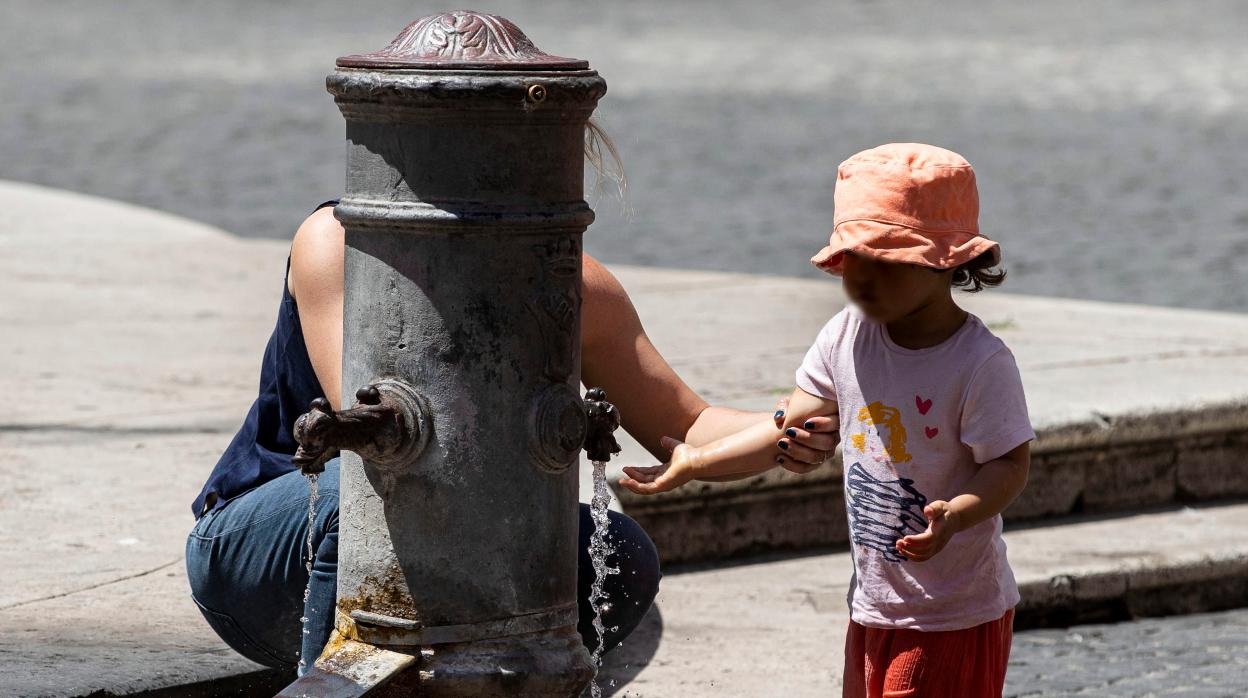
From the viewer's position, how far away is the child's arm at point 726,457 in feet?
9.13

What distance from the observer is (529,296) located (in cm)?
248

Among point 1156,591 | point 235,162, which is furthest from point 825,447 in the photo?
point 235,162

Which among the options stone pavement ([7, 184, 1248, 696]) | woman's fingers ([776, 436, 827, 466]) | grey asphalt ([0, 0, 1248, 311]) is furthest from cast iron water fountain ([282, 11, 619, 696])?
grey asphalt ([0, 0, 1248, 311])

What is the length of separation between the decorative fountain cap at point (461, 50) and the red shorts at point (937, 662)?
91cm

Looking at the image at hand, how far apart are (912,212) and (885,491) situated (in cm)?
39

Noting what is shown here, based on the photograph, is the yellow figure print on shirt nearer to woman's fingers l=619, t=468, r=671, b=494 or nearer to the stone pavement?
woman's fingers l=619, t=468, r=671, b=494

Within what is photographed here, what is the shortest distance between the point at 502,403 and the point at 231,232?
7.40 m

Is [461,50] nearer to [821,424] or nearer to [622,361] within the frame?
[821,424]

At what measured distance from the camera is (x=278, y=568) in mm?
2922

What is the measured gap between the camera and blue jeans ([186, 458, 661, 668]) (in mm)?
2918

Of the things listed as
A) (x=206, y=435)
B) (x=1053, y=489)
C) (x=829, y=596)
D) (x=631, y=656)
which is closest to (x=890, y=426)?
(x=631, y=656)

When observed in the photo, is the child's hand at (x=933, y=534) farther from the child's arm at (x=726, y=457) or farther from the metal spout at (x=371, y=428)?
the metal spout at (x=371, y=428)

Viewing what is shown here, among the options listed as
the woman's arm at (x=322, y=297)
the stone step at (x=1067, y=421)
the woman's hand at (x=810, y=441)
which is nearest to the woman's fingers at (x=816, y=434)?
the woman's hand at (x=810, y=441)

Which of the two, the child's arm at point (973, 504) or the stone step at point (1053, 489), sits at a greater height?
the child's arm at point (973, 504)
